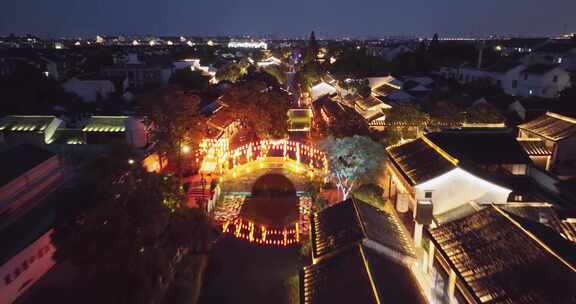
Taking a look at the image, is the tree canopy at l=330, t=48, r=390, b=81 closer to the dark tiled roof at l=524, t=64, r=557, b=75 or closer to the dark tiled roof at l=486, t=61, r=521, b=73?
the dark tiled roof at l=486, t=61, r=521, b=73

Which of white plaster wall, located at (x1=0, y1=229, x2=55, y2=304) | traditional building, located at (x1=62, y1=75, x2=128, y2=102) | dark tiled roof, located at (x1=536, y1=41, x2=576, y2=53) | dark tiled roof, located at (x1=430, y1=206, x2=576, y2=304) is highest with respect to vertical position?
dark tiled roof, located at (x1=536, y1=41, x2=576, y2=53)

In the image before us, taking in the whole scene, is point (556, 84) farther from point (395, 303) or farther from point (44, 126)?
point (44, 126)

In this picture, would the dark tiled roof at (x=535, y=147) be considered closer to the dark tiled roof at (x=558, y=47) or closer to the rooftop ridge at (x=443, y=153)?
the rooftop ridge at (x=443, y=153)

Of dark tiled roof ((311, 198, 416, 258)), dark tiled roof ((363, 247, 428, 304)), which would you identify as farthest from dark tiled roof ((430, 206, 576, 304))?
dark tiled roof ((311, 198, 416, 258))

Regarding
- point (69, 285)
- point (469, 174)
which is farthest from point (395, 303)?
point (69, 285)

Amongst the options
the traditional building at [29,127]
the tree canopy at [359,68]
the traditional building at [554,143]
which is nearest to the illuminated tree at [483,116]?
the traditional building at [554,143]

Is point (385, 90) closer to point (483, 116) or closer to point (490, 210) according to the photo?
point (483, 116)
